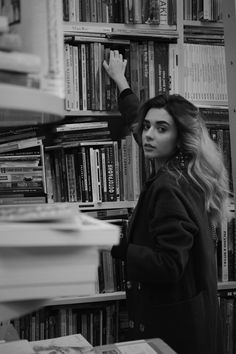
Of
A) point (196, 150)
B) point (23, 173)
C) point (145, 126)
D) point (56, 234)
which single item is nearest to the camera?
point (56, 234)

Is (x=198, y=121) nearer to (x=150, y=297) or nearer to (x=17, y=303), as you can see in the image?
(x=150, y=297)

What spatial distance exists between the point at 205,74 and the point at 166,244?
96 centimetres

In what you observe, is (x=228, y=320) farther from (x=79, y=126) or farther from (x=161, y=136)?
(x=79, y=126)

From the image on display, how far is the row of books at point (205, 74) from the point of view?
2.12m

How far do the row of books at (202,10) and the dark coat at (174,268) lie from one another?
0.86 meters

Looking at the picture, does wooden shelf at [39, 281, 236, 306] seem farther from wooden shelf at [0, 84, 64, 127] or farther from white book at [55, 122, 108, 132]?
wooden shelf at [0, 84, 64, 127]

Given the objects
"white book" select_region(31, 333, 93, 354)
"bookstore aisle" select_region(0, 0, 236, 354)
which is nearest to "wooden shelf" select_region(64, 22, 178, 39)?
"bookstore aisle" select_region(0, 0, 236, 354)

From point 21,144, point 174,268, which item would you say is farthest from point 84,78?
point 174,268

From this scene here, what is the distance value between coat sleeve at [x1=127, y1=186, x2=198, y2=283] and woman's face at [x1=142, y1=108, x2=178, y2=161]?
0.68ft

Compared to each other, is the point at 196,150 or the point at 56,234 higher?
the point at 196,150

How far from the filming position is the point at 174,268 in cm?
148

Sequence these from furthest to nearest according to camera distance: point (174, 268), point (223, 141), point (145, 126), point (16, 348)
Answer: point (223, 141) → point (145, 126) → point (174, 268) → point (16, 348)

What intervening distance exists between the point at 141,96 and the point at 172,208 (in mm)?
714

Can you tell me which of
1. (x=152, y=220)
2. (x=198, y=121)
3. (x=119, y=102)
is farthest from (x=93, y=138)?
(x=152, y=220)
